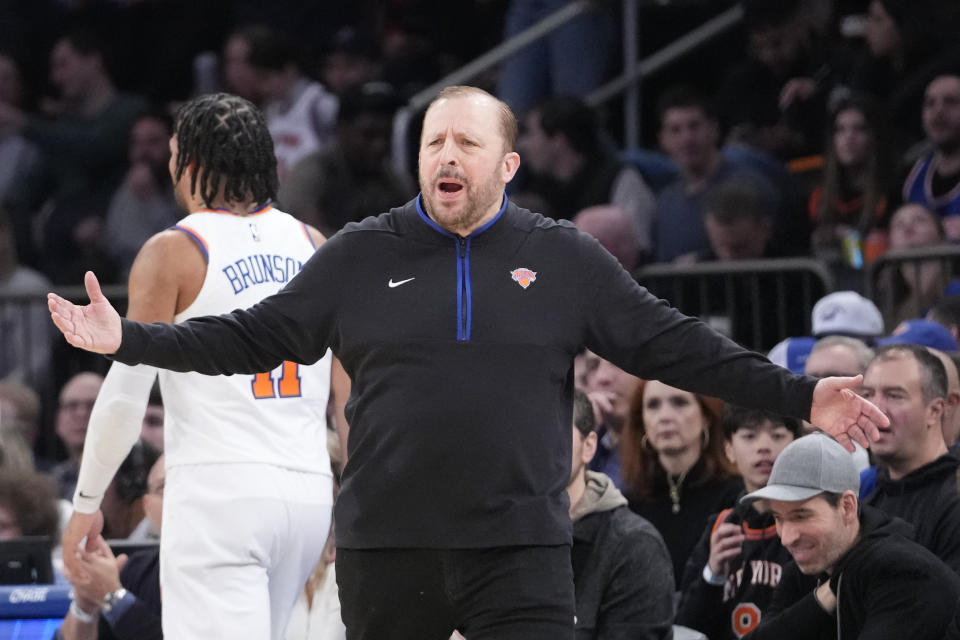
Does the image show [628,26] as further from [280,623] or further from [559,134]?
[280,623]

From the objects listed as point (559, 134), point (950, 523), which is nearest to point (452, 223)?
point (950, 523)

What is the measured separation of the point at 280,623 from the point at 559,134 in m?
5.69

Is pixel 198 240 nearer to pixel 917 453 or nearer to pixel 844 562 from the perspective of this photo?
pixel 844 562

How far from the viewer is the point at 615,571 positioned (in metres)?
5.28

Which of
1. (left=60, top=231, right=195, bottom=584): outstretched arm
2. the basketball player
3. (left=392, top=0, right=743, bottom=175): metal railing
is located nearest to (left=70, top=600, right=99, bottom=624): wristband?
the basketball player

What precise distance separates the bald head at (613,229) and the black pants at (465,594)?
5328 mm

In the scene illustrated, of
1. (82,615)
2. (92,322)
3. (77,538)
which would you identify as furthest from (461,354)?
(82,615)

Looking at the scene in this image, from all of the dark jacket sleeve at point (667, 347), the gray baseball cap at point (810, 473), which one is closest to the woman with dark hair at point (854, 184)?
the gray baseball cap at point (810, 473)

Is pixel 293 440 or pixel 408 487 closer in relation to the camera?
pixel 408 487

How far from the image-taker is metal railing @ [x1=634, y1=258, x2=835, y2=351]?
866cm

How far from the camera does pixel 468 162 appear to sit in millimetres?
3723

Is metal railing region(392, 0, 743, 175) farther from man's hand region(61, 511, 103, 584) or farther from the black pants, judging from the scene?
the black pants

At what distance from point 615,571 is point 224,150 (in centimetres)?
182

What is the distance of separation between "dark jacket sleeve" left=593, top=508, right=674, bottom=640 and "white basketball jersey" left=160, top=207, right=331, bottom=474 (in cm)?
120
